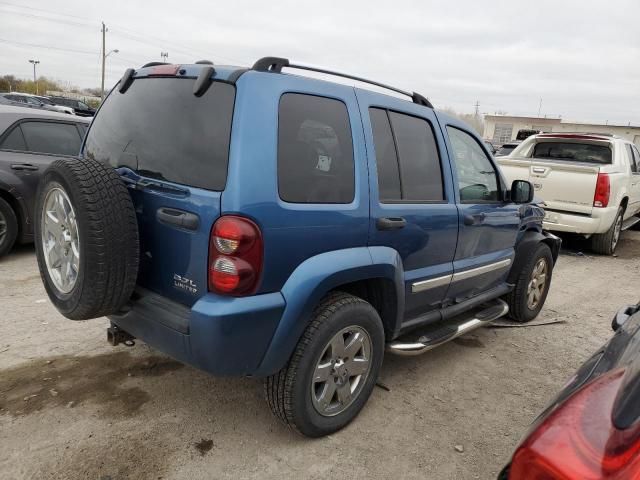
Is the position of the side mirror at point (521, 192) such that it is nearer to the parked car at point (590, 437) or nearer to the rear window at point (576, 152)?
the parked car at point (590, 437)

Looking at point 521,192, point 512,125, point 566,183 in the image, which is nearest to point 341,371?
point 521,192

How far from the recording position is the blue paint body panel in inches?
85.7

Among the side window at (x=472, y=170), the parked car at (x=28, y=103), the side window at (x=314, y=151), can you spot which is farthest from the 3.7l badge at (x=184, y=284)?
the parked car at (x=28, y=103)

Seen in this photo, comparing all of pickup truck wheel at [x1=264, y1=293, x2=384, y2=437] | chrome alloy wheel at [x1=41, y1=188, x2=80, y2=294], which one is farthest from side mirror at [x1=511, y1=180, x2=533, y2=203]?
chrome alloy wheel at [x1=41, y1=188, x2=80, y2=294]

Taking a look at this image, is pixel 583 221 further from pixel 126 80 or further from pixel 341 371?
pixel 126 80

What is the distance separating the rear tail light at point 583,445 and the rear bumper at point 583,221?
664cm

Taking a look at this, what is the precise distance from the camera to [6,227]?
538cm

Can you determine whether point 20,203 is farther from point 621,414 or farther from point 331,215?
point 621,414

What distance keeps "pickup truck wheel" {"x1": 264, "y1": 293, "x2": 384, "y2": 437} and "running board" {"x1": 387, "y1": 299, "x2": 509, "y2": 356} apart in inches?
8.5

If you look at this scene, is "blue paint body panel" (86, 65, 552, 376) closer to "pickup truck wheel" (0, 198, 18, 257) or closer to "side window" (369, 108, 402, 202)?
"side window" (369, 108, 402, 202)

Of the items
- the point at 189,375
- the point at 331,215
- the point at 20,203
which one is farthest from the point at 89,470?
the point at 20,203

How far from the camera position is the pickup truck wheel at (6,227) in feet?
17.5

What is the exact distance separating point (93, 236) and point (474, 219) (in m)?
2.49

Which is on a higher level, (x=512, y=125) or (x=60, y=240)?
(x=512, y=125)
